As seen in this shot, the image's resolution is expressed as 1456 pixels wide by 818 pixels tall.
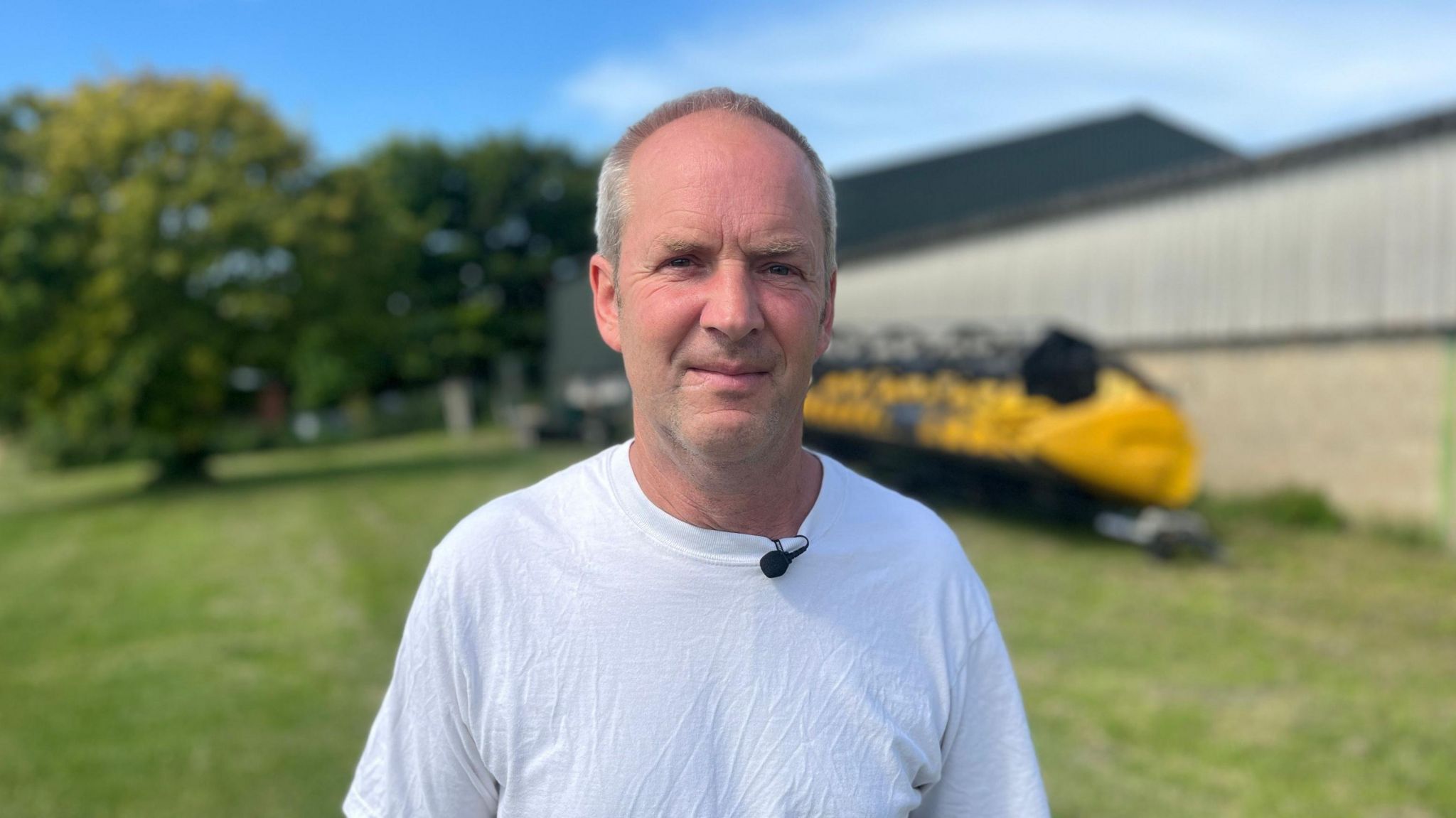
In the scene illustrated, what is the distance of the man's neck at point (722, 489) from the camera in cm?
155

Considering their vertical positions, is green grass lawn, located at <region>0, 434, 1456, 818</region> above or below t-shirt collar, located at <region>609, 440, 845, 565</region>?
below

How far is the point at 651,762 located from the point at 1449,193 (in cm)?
1125

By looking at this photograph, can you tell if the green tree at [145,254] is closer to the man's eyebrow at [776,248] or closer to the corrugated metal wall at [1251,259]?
the corrugated metal wall at [1251,259]

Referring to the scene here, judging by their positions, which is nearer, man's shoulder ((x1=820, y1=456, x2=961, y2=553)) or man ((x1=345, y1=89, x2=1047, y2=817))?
man ((x1=345, y1=89, x2=1047, y2=817))

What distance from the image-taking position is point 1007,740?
1632 millimetres

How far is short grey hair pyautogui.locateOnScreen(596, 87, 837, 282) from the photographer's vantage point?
1.56m

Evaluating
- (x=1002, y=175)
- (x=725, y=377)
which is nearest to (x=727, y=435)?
(x=725, y=377)

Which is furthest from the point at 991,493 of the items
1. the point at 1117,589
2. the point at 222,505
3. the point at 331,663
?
the point at 222,505

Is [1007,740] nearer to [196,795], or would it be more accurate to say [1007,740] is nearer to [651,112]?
[651,112]

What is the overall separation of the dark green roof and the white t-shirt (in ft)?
77.0

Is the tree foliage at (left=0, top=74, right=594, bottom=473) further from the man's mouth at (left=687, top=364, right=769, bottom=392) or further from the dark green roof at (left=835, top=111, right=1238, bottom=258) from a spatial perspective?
the man's mouth at (left=687, top=364, right=769, bottom=392)

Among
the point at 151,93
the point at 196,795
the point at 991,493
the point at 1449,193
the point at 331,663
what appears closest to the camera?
the point at 196,795

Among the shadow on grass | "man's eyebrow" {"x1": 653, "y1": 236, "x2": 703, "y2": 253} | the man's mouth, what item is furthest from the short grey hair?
the shadow on grass

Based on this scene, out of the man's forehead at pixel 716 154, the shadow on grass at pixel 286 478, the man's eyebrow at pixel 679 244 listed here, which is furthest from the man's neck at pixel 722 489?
the shadow on grass at pixel 286 478
